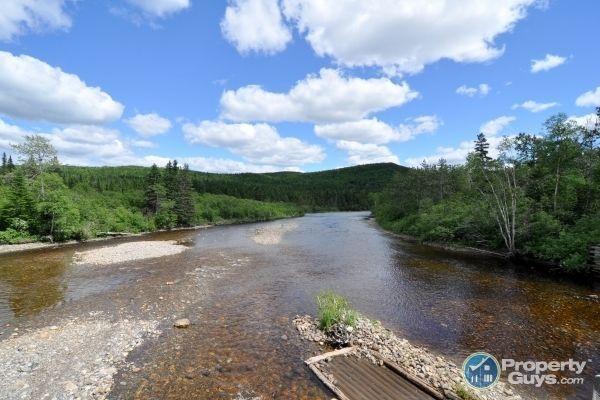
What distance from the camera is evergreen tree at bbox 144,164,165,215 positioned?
6700 cm

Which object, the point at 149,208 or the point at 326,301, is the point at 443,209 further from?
the point at 149,208

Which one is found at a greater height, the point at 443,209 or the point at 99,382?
the point at 443,209

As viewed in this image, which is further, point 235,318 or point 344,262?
point 344,262

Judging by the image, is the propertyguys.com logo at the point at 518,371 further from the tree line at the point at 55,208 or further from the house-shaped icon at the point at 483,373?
the tree line at the point at 55,208

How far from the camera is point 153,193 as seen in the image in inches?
2645


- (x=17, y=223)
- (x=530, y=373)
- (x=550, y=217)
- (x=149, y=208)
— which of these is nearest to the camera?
(x=530, y=373)

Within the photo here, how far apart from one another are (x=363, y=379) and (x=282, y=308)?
7368 mm

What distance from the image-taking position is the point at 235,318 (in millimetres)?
15102

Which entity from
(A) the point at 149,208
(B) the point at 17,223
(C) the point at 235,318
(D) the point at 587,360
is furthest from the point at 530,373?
(A) the point at 149,208

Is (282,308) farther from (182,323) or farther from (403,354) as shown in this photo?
(403,354)

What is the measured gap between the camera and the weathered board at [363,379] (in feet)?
29.1

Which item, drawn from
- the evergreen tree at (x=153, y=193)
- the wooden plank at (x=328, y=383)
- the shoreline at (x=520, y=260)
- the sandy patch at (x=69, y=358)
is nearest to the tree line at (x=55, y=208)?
the evergreen tree at (x=153, y=193)

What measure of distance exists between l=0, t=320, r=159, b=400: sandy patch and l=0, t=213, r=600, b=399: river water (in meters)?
0.69

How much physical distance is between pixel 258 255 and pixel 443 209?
27340 mm
